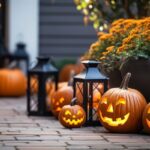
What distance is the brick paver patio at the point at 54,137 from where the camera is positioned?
6020 mm

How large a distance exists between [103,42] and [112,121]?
1725 millimetres

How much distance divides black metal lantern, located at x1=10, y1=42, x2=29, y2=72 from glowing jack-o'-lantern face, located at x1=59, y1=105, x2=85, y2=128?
22.4 feet

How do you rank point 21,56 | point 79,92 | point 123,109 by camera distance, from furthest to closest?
point 21,56 < point 79,92 < point 123,109

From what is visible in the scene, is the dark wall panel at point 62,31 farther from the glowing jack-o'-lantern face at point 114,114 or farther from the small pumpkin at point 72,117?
the glowing jack-o'-lantern face at point 114,114

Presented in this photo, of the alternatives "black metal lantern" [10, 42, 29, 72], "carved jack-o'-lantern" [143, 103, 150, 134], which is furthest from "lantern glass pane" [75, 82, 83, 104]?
"black metal lantern" [10, 42, 29, 72]

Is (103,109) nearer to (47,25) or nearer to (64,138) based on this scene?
(64,138)

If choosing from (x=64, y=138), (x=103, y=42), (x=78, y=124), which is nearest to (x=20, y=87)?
(x=103, y=42)

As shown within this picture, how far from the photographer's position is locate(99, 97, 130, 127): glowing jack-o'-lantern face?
6.93 m

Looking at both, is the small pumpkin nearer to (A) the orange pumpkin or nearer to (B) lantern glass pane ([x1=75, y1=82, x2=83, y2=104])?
(B) lantern glass pane ([x1=75, y1=82, x2=83, y2=104])

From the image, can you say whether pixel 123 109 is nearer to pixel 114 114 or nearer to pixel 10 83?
pixel 114 114

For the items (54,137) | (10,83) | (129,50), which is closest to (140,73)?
(129,50)

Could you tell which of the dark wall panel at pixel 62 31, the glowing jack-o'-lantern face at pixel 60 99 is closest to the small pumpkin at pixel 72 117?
the glowing jack-o'-lantern face at pixel 60 99

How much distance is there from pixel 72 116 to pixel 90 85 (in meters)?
0.51

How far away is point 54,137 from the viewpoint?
655 cm
